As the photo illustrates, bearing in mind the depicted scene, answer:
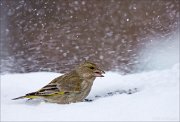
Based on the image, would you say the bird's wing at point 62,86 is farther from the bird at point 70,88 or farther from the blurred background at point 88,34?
the blurred background at point 88,34

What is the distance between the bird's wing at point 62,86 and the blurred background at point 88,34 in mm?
Result: 1604

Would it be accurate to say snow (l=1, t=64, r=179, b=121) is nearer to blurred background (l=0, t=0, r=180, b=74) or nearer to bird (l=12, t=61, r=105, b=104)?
bird (l=12, t=61, r=105, b=104)

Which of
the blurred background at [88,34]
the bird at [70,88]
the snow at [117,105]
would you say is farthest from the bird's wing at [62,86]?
the blurred background at [88,34]

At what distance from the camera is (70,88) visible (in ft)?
19.6

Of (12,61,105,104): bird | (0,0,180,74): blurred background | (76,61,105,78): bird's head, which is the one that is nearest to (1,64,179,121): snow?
(12,61,105,104): bird

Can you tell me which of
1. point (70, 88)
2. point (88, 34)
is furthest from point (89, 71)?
point (88, 34)

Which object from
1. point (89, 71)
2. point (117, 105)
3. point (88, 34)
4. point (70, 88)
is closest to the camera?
point (117, 105)

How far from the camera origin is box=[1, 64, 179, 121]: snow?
16.8 ft

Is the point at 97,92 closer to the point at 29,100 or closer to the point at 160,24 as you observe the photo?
the point at 29,100

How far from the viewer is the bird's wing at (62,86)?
5906 mm

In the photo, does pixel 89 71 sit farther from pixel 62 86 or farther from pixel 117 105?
pixel 117 105

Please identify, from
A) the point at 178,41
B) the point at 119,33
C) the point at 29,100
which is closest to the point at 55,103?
the point at 29,100

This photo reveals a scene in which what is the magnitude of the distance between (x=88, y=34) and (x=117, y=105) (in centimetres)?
592

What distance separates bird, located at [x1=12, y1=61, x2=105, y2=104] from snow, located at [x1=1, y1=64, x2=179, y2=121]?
0.32 feet
